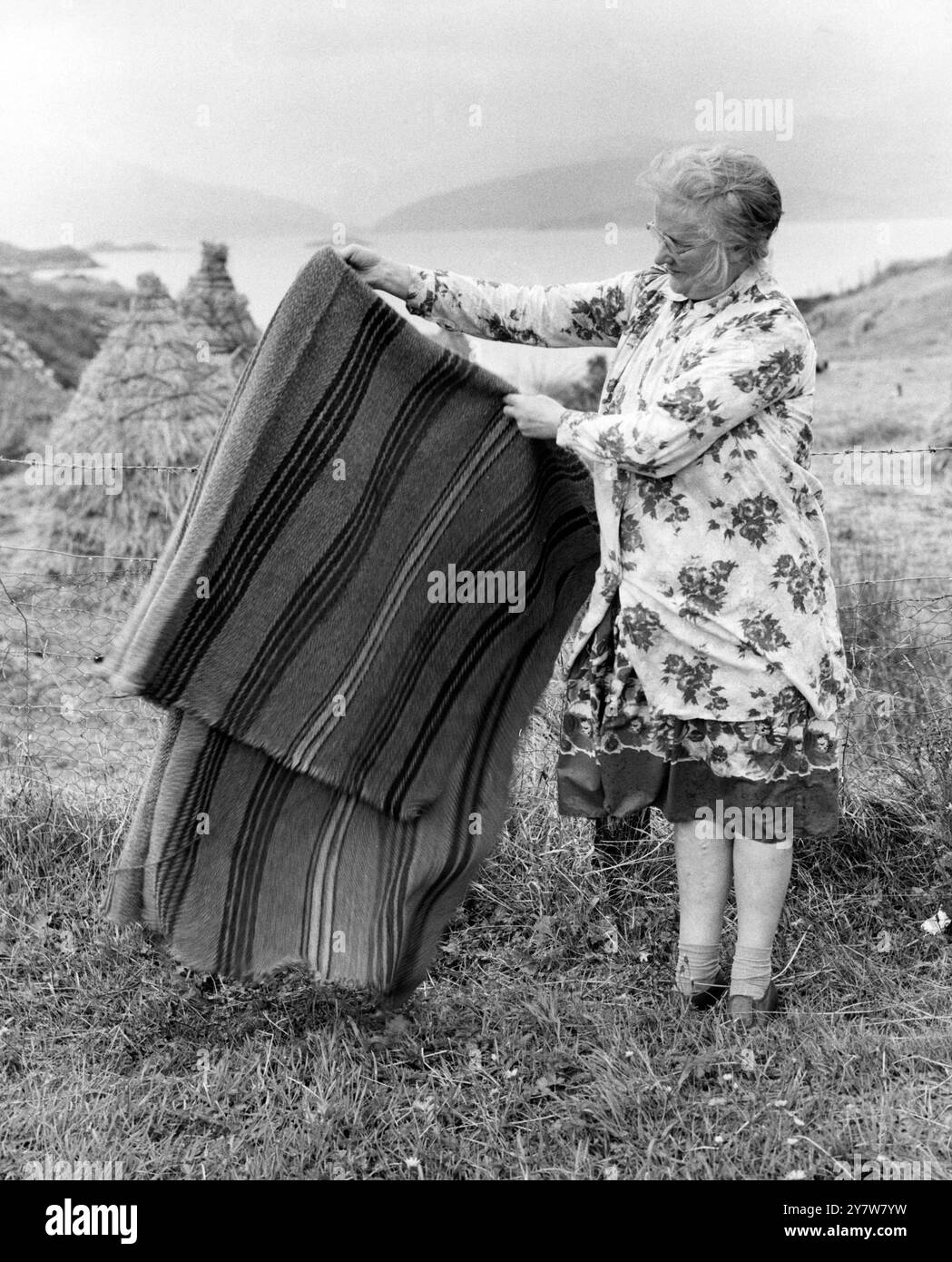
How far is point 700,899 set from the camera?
8.84 ft

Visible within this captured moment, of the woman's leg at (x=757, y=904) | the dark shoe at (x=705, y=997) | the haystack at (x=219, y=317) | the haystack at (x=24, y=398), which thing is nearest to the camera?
the woman's leg at (x=757, y=904)

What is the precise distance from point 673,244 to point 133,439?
14.3ft

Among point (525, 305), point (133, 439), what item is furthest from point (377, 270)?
point (133, 439)

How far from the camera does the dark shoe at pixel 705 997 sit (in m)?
2.71

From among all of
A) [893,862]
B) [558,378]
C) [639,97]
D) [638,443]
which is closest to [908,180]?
[639,97]

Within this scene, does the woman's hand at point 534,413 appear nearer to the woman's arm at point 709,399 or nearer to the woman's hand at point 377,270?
the woman's arm at point 709,399

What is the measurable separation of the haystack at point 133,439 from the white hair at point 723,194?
13.2 feet

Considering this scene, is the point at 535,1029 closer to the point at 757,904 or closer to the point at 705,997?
the point at 705,997

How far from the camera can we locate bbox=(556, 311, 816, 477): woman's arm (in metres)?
2.31

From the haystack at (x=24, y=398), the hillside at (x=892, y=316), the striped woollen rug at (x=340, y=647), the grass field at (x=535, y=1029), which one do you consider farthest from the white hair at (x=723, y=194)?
the hillside at (x=892, y=316)

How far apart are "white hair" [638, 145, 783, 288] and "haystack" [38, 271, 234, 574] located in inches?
158

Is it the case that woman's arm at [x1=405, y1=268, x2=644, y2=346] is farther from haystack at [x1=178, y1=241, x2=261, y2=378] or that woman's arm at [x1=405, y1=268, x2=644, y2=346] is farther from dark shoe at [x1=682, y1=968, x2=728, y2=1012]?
haystack at [x1=178, y1=241, x2=261, y2=378]

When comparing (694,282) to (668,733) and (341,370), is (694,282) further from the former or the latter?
(668,733)

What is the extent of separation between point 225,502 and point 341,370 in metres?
0.31
